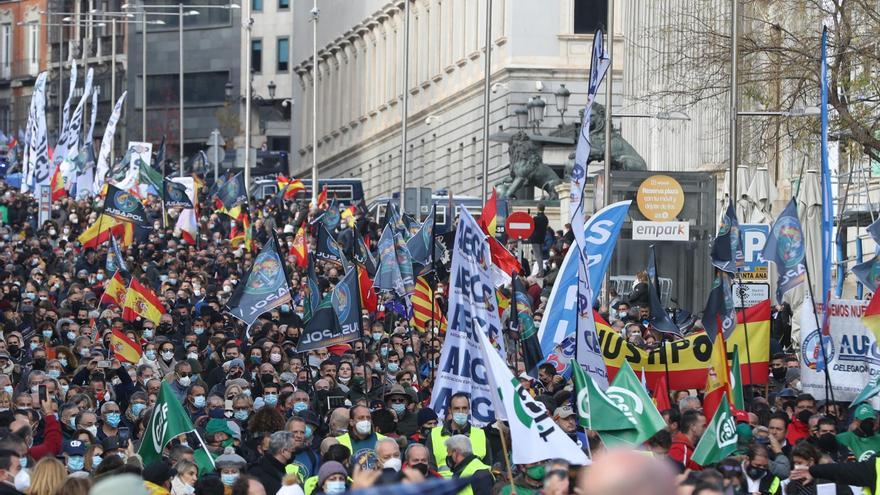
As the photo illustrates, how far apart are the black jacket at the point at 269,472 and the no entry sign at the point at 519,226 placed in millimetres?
22127

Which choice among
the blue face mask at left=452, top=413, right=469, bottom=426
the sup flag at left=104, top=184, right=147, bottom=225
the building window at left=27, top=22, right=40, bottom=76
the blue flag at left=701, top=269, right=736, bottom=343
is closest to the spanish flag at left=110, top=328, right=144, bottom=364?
the blue flag at left=701, top=269, right=736, bottom=343

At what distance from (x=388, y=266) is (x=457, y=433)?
39.2ft

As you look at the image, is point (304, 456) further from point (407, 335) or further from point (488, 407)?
point (407, 335)

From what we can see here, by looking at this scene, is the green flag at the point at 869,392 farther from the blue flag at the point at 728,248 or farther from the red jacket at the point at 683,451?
the blue flag at the point at 728,248

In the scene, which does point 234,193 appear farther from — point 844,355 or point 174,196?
point 844,355

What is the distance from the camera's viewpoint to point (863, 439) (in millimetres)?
14938

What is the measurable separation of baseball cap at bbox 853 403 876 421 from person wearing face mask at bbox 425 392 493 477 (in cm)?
254

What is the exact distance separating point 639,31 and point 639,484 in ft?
136

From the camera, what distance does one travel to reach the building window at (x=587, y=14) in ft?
199

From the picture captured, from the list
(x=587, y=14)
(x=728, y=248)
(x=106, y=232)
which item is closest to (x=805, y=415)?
(x=728, y=248)

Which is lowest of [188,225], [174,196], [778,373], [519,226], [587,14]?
[778,373]

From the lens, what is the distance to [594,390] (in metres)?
13.6

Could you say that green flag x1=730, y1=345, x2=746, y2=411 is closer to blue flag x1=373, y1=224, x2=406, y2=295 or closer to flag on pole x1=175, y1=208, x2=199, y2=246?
blue flag x1=373, y1=224, x2=406, y2=295

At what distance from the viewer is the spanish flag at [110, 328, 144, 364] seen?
2384 centimetres
